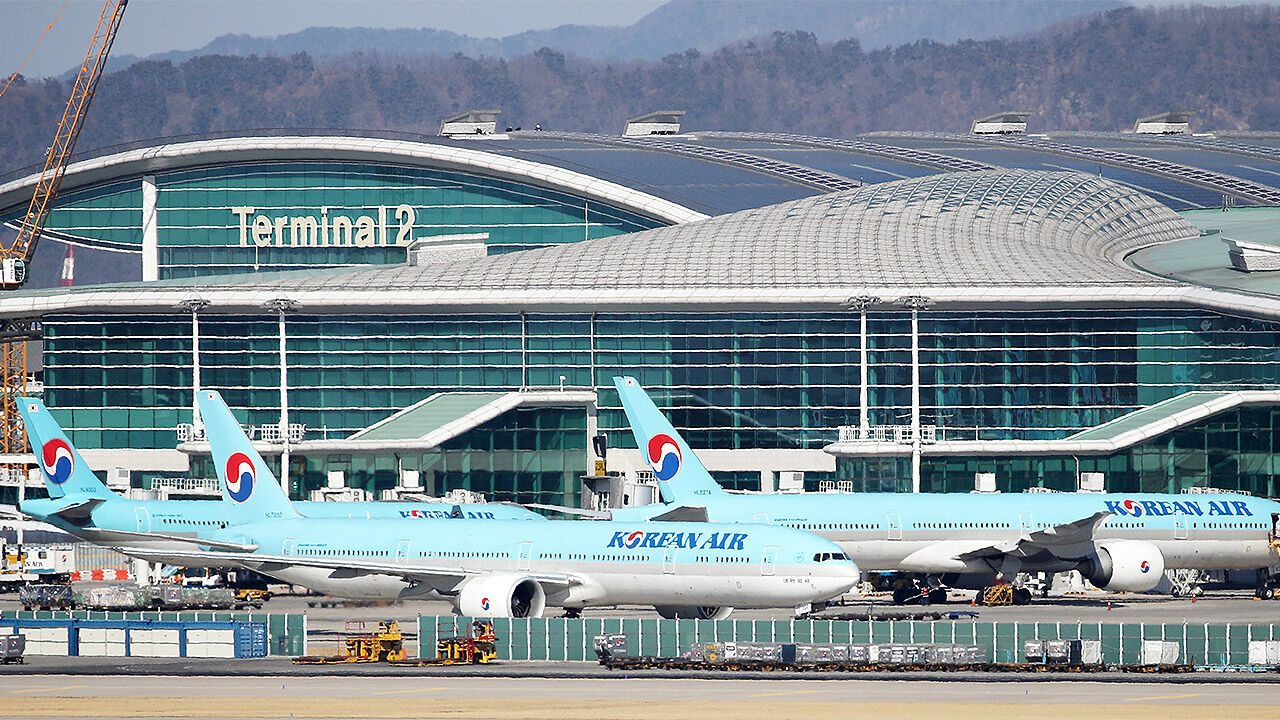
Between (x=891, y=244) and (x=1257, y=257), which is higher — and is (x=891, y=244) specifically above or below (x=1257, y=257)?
above

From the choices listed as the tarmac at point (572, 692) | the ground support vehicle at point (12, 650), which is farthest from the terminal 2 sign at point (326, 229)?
the ground support vehicle at point (12, 650)

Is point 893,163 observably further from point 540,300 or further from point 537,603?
point 537,603

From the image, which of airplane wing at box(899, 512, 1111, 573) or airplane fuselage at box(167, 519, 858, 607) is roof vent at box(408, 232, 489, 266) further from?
airplane fuselage at box(167, 519, 858, 607)

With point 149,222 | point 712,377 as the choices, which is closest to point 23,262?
point 149,222

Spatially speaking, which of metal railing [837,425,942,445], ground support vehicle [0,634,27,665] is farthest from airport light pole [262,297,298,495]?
ground support vehicle [0,634,27,665]

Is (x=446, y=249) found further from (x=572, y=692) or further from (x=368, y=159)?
(x=572, y=692)

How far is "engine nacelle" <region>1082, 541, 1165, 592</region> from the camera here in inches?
3541

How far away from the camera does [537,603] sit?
7506cm

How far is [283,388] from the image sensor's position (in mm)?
136750

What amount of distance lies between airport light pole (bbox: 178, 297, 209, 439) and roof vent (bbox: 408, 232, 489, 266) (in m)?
19.2

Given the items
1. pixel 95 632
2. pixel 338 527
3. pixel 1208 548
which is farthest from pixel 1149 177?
pixel 95 632

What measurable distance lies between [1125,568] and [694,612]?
23.8 metres

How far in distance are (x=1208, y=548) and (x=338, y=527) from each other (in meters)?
40.8

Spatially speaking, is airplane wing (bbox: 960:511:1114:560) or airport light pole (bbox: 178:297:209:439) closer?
airplane wing (bbox: 960:511:1114:560)
